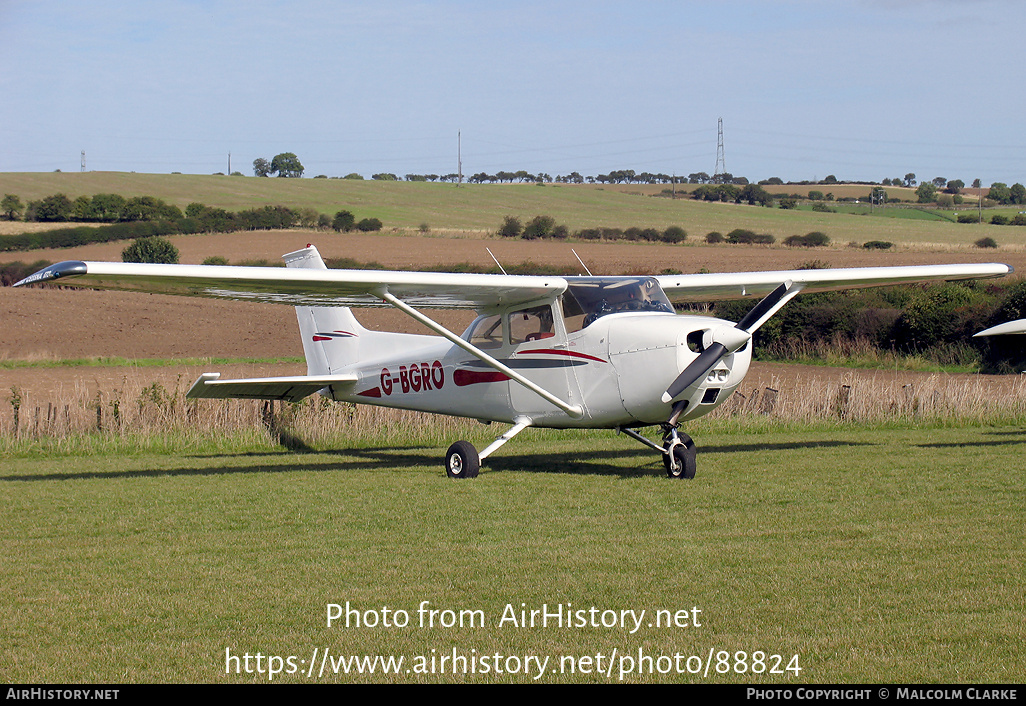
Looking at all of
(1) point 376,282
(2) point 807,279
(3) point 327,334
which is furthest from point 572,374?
(3) point 327,334

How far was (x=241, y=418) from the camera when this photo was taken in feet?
50.6

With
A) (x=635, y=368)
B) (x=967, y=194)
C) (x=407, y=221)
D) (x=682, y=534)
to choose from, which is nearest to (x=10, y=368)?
(x=635, y=368)

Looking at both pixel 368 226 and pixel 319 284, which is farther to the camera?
pixel 368 226

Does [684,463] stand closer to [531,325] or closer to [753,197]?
[531,325]

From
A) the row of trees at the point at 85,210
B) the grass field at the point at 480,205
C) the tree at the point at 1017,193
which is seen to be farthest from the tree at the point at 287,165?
the tree at the point at 1017,193

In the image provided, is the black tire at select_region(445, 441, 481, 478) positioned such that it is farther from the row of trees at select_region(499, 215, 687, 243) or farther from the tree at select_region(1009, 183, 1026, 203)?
the tree at select_region(1009, 183, 1026, 203)

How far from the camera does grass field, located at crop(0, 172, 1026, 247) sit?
64719mm

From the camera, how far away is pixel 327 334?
14.5m

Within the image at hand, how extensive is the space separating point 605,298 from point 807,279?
3.15 m

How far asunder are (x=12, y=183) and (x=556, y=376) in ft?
237

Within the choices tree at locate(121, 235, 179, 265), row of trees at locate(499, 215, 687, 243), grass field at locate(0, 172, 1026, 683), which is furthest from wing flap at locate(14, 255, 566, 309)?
row of trees at locate(499, 215, 687, 243)

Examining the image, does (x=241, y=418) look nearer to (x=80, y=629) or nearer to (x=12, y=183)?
(x=80, y=629)

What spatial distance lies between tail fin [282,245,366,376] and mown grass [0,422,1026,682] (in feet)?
8.01

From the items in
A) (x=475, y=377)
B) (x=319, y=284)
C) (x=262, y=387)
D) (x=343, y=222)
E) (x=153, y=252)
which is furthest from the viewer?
(x=343, y=222)
